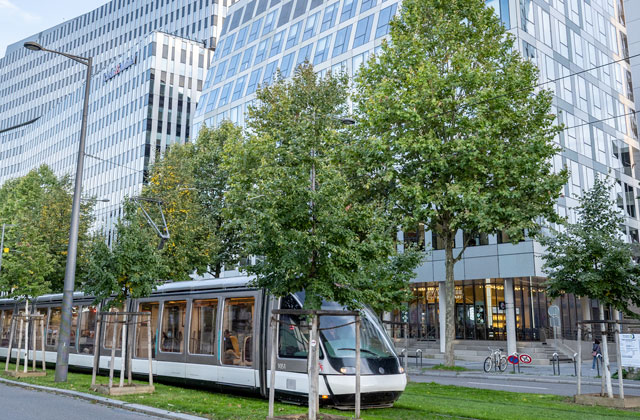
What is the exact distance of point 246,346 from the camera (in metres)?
13.5

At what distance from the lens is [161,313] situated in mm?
16688

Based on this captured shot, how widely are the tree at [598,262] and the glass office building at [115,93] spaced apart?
4830cm

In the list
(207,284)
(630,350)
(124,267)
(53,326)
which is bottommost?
(630,350)

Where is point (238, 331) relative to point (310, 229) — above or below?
below

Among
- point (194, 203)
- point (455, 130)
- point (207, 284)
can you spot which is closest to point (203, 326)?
point (207, 284)

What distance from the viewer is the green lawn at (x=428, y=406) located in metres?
10.8

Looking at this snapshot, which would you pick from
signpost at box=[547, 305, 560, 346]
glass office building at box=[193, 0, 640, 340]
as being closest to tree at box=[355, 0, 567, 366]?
signpost at box=[547, 305, 560, 346]

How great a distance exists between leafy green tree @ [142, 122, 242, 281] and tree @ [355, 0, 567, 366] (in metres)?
8.31

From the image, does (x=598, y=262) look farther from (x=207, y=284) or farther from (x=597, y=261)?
(x=207, y=284)

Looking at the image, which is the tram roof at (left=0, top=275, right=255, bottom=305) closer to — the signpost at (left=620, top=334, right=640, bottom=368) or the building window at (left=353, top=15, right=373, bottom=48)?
the signpost at (left=620, top=334, right=640, bottom=368)

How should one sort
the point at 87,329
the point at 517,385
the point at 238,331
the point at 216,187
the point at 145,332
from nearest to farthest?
the point at 238,331, the point at 145,332, the point at 517,385, the point at 87,329, the point at 216,187

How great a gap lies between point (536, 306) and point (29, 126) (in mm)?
93423

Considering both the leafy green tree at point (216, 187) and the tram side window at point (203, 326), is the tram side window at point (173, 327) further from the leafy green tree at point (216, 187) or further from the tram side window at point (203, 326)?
the leafy green tree at point (216, 187)

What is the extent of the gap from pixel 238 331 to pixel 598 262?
889cm
